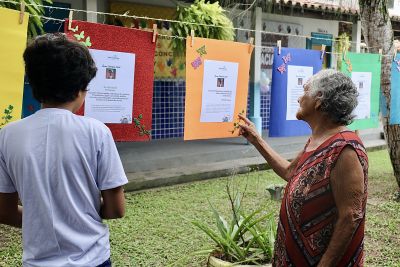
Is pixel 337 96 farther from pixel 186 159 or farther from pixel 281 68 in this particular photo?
pixel 186 159

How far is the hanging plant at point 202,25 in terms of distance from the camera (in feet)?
14.9

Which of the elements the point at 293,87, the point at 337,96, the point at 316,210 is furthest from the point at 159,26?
the point at 316,210

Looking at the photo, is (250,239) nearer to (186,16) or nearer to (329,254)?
(329,254)

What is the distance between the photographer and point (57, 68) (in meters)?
1.54

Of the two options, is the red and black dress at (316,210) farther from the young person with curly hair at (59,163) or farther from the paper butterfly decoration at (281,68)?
the paper butterfly decoration at (281,68)

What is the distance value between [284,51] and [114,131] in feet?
6.44

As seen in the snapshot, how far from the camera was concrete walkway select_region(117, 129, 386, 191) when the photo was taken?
6773 millimetres

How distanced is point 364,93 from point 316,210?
3.62 metres

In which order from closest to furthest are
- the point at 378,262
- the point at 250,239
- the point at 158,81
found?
the point at 250,239, the point at 378,262, the point at 158,81

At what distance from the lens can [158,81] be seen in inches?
330

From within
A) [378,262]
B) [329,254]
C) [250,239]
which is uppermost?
[329,254]

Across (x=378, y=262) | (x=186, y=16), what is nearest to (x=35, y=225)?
(x=378, y=262)

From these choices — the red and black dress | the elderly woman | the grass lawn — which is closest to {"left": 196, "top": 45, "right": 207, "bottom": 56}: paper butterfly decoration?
the grass lawn

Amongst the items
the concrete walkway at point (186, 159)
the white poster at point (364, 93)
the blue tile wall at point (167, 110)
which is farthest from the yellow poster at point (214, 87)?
the blue tile wall at point (167, 110)
